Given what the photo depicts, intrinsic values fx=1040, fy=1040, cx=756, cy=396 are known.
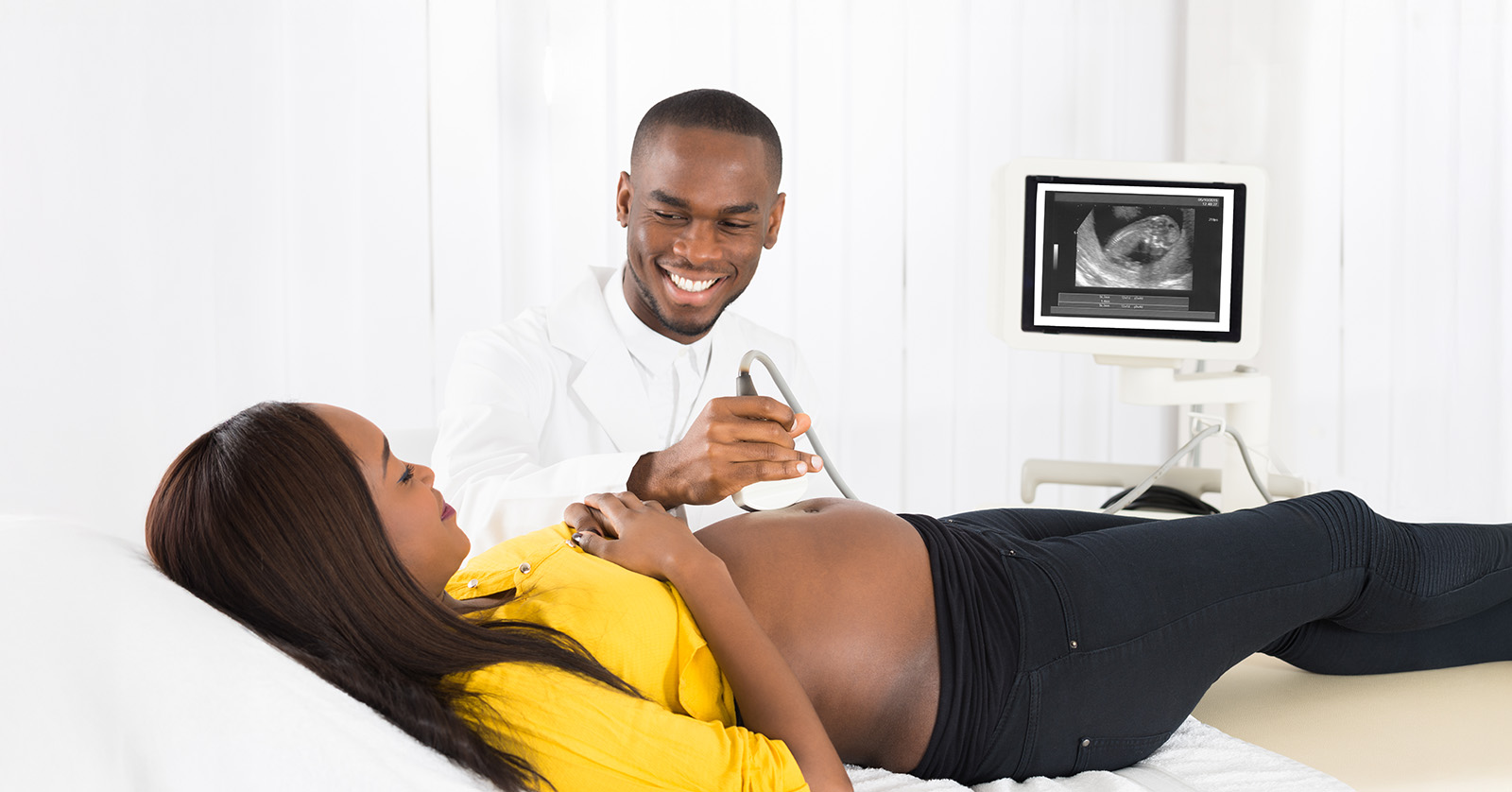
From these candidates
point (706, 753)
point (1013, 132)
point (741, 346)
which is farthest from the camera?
point (1013, 132)

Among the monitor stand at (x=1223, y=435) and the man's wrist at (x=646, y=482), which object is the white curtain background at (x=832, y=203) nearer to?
the monitor stand at (x=1223, y=435)

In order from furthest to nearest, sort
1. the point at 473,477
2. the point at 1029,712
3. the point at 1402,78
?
the point at 1402,78
the point at 473,477
the point at 1029,712

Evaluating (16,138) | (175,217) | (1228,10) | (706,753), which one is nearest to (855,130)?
(1228,10)

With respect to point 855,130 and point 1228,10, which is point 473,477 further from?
point 1228,10

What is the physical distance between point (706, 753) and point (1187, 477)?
51.7 inches

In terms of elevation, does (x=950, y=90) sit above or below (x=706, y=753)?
above

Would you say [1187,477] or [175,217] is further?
[175,217]

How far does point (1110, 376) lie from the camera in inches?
123

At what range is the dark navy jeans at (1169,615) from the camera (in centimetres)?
108

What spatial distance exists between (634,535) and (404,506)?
0.22 m

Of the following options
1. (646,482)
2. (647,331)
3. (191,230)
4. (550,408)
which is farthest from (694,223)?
(191,230)

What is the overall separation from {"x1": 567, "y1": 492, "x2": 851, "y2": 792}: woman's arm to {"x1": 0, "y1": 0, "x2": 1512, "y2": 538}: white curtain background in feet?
5.04

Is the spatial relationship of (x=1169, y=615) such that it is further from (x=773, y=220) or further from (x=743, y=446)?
(x=773, y=220)

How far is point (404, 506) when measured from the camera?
2.99 ft
